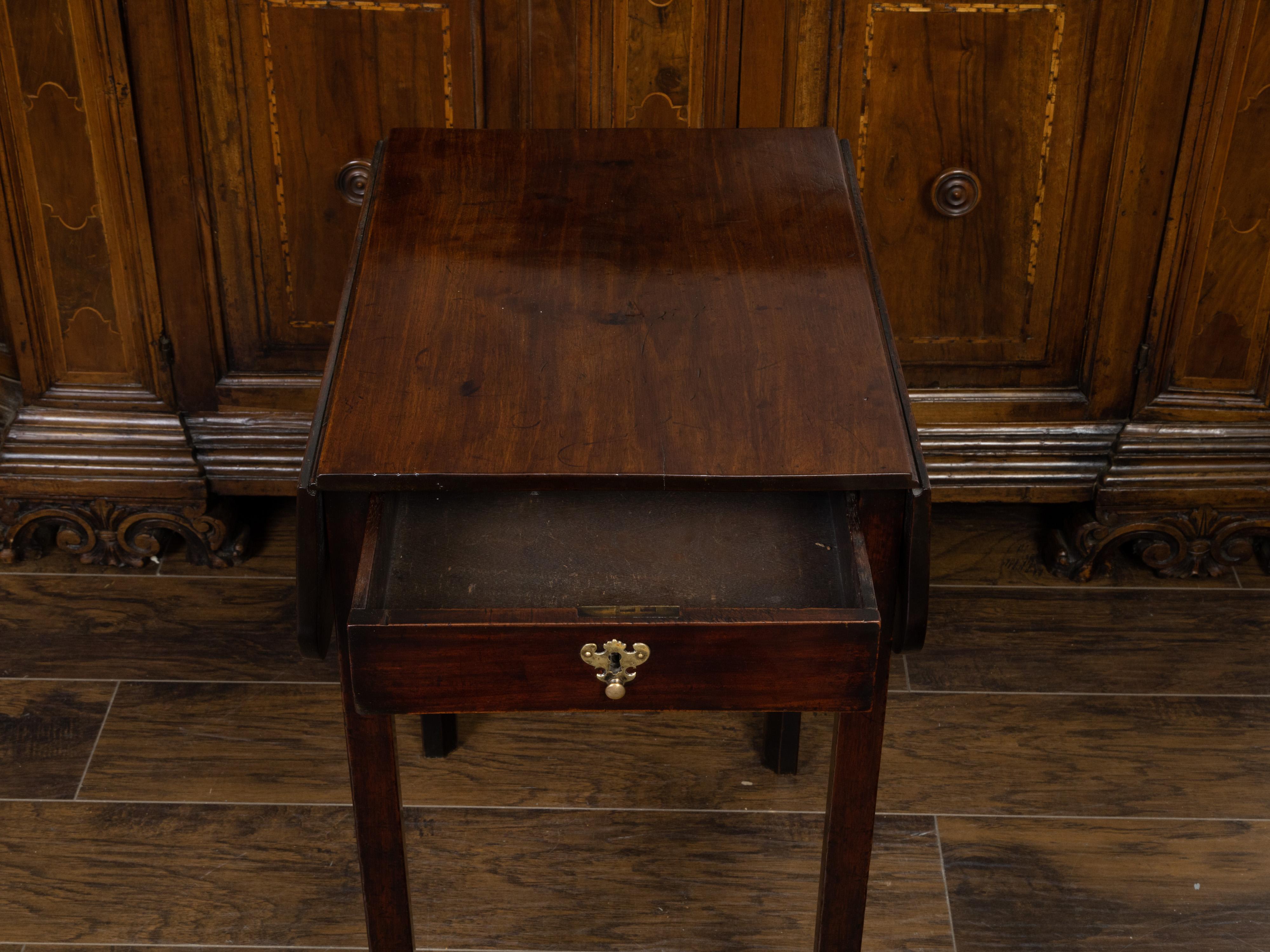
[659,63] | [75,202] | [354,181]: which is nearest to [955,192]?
[659,63]

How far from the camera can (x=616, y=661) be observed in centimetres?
123

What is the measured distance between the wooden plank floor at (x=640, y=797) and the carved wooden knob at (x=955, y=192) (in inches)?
24.9

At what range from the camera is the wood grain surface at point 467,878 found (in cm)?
175

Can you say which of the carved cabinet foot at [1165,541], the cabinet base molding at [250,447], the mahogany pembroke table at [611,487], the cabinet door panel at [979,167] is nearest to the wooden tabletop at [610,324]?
the mahogany pembroke table at [611,487]

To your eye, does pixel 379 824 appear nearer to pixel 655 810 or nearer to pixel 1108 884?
pixel 655 810

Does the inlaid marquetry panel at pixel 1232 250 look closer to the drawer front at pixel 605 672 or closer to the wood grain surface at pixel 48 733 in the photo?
the drawer front at pixel 605 672

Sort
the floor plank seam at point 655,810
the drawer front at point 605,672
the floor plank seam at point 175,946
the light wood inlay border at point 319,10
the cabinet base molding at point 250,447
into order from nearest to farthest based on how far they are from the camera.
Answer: the drawer front at point 605,672 → the floor plank seam at point 175,946 → the floor plank seam at point 655,810 → the light wood inlay border at point 319,10 → the cabinet base molding at point 250,447

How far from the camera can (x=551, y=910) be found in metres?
1.78

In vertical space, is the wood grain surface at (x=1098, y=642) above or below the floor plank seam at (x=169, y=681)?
above

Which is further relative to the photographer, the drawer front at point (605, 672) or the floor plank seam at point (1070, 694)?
the floor plank seam at point (1070, 694)

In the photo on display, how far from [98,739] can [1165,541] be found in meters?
1.73

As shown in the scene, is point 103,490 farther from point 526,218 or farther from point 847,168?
point 847,168

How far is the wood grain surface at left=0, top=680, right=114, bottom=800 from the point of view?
1955mm

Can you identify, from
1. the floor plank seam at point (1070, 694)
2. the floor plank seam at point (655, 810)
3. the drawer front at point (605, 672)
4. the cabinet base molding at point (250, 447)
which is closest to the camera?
the drawer front at point (605, 672)
